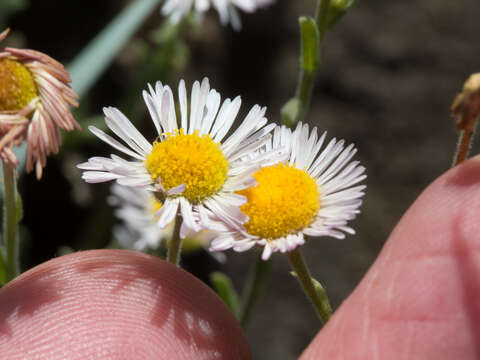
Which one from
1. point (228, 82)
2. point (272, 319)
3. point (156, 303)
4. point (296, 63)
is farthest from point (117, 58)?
point (156, 303)

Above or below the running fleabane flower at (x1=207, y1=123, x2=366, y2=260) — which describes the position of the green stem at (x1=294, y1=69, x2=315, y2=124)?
above

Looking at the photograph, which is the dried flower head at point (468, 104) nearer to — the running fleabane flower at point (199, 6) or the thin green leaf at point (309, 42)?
the thin green leaf at point (309, 42)

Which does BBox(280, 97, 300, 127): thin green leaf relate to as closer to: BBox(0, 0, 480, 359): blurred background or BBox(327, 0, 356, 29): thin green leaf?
BBox(327, 0, 356, 29): thin green leaf

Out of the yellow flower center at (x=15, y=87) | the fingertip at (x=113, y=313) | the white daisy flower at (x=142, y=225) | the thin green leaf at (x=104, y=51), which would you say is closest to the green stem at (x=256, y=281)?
the fingertip at (x=113, y=313)

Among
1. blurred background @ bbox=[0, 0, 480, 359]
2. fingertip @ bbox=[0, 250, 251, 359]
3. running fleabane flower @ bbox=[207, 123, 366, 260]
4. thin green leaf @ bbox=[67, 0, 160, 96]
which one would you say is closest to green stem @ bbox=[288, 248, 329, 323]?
running fleabane flower @ bbox=[207, 123, 366, 260]

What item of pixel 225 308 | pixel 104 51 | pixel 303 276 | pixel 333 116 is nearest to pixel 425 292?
pixel 303 276

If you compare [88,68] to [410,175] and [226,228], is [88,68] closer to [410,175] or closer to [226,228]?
[226,228]
